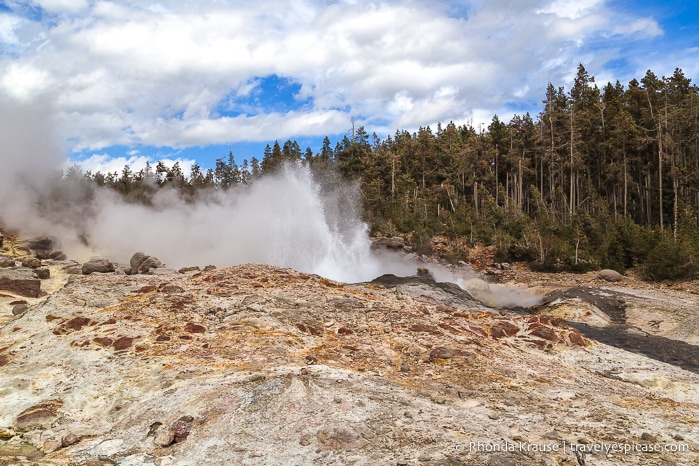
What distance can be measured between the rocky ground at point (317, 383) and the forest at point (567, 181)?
1290 cm

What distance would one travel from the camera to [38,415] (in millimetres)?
5691

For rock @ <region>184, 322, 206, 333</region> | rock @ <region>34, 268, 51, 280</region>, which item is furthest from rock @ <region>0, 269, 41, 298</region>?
rock @ <region>184, 322, 206, 333</region>

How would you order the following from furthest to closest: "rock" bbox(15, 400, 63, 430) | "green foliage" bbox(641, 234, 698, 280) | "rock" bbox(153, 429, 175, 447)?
"green foliage" bbox(641, 234, 698, 280), "rock" bbox(15, 400, 63, 430), "rock" bbox(153, 429, 175, 447)

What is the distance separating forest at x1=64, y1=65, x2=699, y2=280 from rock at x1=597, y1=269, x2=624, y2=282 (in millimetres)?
1095

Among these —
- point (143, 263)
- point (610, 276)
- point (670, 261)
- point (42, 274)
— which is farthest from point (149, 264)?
point (670, 261)

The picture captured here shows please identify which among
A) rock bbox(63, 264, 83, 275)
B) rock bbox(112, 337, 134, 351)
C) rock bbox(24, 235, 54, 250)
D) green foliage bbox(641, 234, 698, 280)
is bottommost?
green foliage bbox(641, 234, 698, 280)

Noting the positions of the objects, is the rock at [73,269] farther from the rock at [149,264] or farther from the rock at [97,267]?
the rock at [149,264]

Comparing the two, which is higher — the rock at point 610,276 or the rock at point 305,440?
the rock at point 305,440

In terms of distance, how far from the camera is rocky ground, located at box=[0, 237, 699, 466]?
4730 mm

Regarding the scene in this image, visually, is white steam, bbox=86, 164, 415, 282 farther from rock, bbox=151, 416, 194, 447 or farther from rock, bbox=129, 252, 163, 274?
rock, bbox=151, 416, 194, 447

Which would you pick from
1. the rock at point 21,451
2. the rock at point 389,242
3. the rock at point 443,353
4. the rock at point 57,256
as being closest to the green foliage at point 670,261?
the rock at point 389,242

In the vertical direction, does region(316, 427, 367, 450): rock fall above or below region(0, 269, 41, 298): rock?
below

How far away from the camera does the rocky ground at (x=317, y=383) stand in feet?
15.5

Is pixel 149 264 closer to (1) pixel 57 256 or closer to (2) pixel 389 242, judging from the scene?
(1) pixel 57 256
